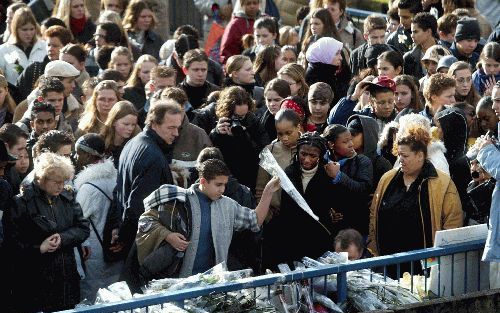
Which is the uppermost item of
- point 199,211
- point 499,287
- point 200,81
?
point 200,81

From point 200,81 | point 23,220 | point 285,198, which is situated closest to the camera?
point 23,220

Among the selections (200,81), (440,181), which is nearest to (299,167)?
(440,181)

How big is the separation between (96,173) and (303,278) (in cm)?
276

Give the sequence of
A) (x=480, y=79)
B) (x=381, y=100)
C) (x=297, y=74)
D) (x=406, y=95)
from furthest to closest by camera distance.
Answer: (x=480, y=79) → (x=297, y=74) → (x=406, y=95) → (x=381, y=100)

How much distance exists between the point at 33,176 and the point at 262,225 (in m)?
1.81

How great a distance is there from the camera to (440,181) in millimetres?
10477

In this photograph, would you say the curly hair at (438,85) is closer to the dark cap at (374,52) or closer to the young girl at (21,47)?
the dark cap at (374,52)

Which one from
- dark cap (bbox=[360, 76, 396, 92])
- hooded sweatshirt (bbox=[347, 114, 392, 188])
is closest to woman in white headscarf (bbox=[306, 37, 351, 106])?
dark cap (bbox=[360, 76, 396, 92])

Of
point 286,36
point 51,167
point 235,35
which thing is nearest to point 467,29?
point 286,36

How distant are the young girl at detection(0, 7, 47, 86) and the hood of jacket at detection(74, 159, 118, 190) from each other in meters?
4.49

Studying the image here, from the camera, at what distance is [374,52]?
14.3m

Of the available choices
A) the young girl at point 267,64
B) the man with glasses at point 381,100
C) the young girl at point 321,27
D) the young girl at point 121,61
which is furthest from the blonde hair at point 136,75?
the man with glasses at point 381,100

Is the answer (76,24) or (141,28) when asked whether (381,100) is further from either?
(76,24)

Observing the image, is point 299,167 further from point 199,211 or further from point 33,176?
point 33,176
